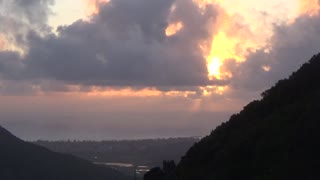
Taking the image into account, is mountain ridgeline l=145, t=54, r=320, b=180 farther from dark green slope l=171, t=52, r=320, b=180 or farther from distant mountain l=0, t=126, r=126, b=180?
distant mountain l=0, t=126, r=126, b=180

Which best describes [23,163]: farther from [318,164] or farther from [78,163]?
[318,164]

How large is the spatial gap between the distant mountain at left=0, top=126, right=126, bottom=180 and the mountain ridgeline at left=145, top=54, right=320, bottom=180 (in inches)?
3131

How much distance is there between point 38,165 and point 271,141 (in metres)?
96.8

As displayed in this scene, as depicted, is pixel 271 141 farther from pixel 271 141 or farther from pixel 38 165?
pixel 38 165

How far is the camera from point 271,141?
26906 mm

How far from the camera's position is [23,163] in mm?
117438

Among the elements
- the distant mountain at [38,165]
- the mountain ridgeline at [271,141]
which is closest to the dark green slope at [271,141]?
the mountain ridgeline at [271,141]

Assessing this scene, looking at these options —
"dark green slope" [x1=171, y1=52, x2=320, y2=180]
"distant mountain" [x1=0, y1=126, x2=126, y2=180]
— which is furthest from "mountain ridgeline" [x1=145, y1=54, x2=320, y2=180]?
"distant mountain" [x1=0, y1=126, x2=126, y2=180]

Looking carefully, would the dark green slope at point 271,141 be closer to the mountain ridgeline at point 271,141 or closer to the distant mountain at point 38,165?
the mountain ridgeline at point 271,141

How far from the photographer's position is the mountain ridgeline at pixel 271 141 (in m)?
24.2

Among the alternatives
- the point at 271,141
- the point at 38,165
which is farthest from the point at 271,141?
the point at 38,165

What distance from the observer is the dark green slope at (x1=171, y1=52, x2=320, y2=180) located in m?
24.2

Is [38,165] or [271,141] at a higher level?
[38,165]

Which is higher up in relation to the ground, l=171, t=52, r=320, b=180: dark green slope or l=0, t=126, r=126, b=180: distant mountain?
l=0, t=126, r=126, b=180: distant mountain
